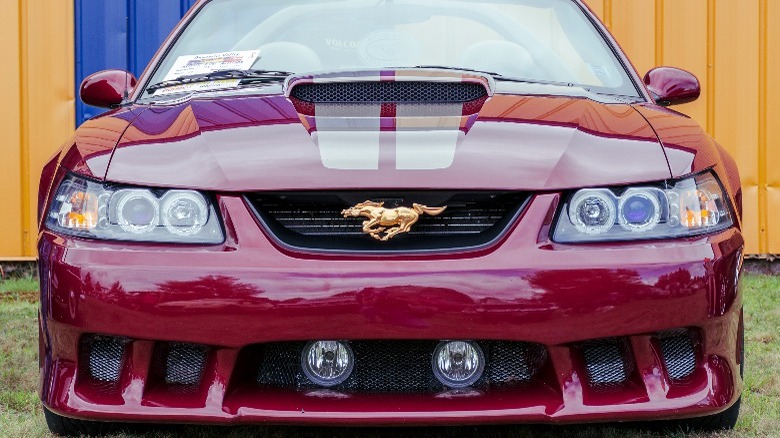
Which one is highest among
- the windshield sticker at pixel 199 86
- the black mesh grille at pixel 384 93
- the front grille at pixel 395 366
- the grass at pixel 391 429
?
the windshield sticker at pixel 199 86

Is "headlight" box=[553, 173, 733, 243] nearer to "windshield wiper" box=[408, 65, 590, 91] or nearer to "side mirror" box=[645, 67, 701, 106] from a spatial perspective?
"windshield wiper" box=[408, 65, 590, 91]

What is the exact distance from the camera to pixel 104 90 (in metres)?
3.29

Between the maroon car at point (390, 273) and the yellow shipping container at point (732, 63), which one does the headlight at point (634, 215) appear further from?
the yellow shipping container at point (732, 63)

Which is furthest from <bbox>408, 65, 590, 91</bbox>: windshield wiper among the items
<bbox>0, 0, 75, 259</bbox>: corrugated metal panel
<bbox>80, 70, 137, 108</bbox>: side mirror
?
<bbox>0, 0, 75, 259</bbox>: corrugated metal panel

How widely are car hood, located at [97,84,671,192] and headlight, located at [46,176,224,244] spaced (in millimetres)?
31

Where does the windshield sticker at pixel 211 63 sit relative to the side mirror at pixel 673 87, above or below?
above

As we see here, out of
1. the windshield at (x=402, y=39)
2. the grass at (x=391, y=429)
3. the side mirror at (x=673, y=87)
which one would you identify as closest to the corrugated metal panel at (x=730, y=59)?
the grass at (x=391, y=429)

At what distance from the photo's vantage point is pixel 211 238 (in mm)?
2195

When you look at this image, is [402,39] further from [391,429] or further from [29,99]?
[29,99]

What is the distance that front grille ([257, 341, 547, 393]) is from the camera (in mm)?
2248

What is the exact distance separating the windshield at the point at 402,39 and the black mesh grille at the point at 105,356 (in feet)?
3.34

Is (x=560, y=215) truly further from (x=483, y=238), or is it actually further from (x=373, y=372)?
(x=373, y=372)

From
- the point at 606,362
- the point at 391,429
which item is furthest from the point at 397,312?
the point at 391,429

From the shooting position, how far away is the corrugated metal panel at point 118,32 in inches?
251
